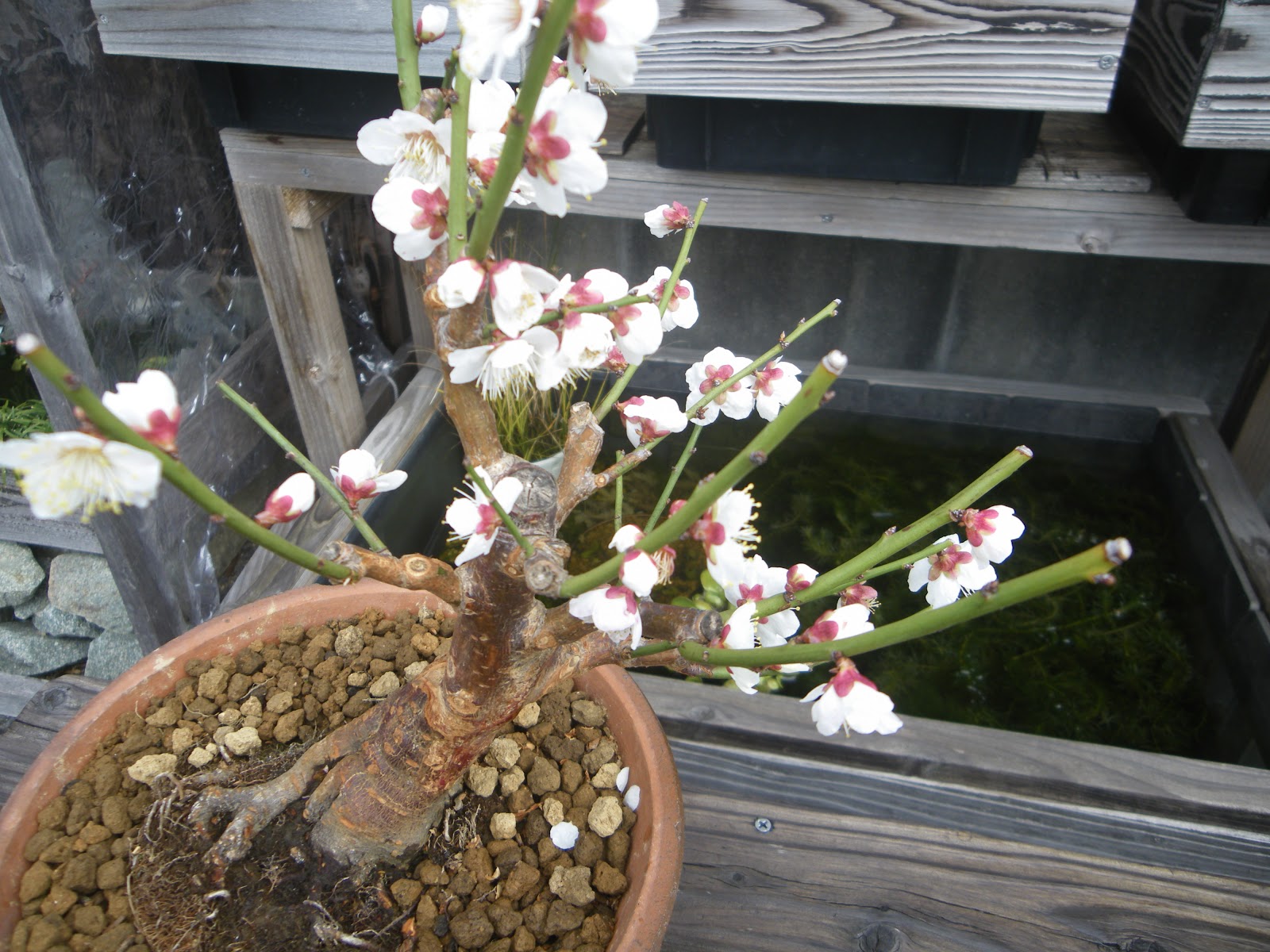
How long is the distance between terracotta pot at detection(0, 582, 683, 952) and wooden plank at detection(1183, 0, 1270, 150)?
0.91 m

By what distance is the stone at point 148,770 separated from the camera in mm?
907

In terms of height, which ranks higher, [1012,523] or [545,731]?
[1012,523]

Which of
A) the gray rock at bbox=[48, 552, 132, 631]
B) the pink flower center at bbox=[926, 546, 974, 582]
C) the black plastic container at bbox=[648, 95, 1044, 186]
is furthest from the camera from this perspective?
the gray rock at bbox=[48, 552, 132, 631]

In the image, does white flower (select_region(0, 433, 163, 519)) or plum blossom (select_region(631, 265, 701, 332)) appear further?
plum blossom (select_region(631, 265, 701, 332))

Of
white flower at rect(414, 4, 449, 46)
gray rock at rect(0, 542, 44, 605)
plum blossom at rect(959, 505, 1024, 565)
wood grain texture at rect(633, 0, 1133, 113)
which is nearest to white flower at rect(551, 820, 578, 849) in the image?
plum blossom at rect(959, 505, 1024, 565)

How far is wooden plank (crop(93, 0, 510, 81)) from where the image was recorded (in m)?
1.08

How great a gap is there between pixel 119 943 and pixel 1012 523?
2.77 ft

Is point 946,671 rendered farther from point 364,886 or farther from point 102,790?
point 102,790

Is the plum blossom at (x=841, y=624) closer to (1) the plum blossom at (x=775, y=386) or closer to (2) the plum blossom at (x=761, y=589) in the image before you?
(2) the plum blossom at (x=761, y=589)

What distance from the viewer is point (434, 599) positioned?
1.08 metres

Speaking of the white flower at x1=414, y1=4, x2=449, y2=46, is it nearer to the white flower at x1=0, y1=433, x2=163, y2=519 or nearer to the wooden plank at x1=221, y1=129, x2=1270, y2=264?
the white flower at x1=0, y1=433, x2=163, y2=519

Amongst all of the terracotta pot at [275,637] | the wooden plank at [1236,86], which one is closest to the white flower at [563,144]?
the terracotta pot at [275,637]

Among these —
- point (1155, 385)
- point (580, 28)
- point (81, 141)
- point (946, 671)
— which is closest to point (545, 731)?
point (580, 28)

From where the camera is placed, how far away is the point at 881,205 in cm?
128
